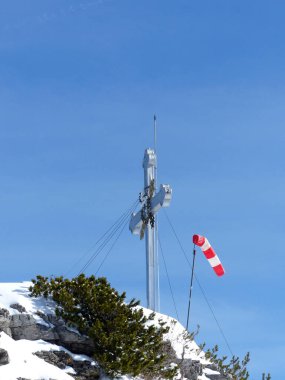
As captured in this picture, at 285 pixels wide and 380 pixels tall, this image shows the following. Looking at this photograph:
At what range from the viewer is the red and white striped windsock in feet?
108

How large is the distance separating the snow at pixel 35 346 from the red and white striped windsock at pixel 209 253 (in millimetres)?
3083

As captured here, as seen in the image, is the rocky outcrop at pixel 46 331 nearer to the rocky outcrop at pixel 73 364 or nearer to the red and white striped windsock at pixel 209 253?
the rocky outcrop at pixel 73 364

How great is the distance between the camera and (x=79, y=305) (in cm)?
2875

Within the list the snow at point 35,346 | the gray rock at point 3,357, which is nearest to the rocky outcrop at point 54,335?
the snow at point 35,346

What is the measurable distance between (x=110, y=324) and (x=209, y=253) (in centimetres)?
707

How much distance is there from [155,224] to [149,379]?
8.58 m

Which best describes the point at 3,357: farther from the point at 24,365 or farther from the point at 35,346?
the point at 35,346

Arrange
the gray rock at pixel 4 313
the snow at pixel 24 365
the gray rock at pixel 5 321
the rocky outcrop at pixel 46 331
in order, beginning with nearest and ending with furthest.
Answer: the snow at pixel 24 365, the gray rock at pixel 5 321, the gray rock at pixel 4 313, the rocky outcrop at pixel 46 331

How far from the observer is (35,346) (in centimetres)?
2656

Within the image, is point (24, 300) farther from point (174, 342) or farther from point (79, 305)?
point (174, 342)

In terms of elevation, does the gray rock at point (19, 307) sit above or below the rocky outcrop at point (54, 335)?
above

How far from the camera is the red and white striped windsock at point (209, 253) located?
32.8 meters

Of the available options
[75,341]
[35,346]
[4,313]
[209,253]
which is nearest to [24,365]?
[35,346]

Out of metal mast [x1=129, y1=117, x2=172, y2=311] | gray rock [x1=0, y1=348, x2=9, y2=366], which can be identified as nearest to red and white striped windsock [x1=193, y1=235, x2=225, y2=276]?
metal mast [x1=129, y1=117, x2=172, y2=311]
